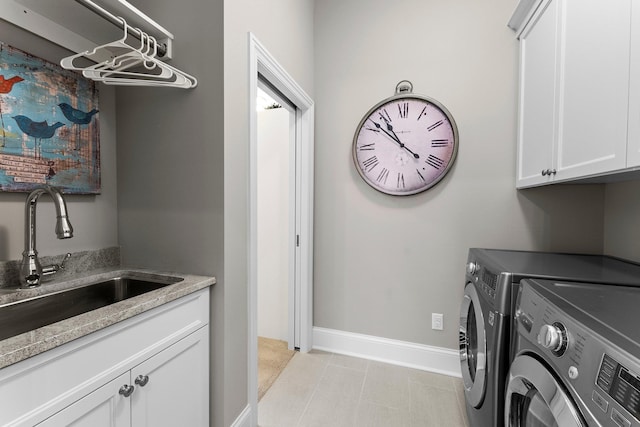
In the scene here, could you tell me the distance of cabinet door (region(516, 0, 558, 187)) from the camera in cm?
144

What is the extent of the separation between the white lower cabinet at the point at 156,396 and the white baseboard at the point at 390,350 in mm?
1243

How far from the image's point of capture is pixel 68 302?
1147 millimetres

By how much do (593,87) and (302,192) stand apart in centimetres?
173

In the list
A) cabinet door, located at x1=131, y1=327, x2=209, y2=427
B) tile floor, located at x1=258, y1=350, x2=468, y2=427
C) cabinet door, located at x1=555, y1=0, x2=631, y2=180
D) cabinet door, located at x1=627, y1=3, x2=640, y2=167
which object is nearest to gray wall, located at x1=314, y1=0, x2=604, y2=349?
tile floor, located at x1=258, y1=350, x2=468, y2=427

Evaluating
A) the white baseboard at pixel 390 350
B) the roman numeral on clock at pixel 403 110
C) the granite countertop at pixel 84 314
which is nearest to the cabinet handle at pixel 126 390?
the granite countertop at pixel 84 314

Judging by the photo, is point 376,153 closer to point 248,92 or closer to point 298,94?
point 298,94

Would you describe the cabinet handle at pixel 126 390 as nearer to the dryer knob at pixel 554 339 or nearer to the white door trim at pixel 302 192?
the white door trim at pixel 302 192

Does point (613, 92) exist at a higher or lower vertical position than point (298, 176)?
higher

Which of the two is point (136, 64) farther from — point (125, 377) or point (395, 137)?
point (395, 137)

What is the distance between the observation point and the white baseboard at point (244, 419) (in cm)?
136

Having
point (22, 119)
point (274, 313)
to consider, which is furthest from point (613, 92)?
point (274, 313)

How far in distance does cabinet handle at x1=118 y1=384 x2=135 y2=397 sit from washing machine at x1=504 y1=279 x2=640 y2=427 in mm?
1221

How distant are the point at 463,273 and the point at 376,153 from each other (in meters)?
1.11

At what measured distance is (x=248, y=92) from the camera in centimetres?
139
